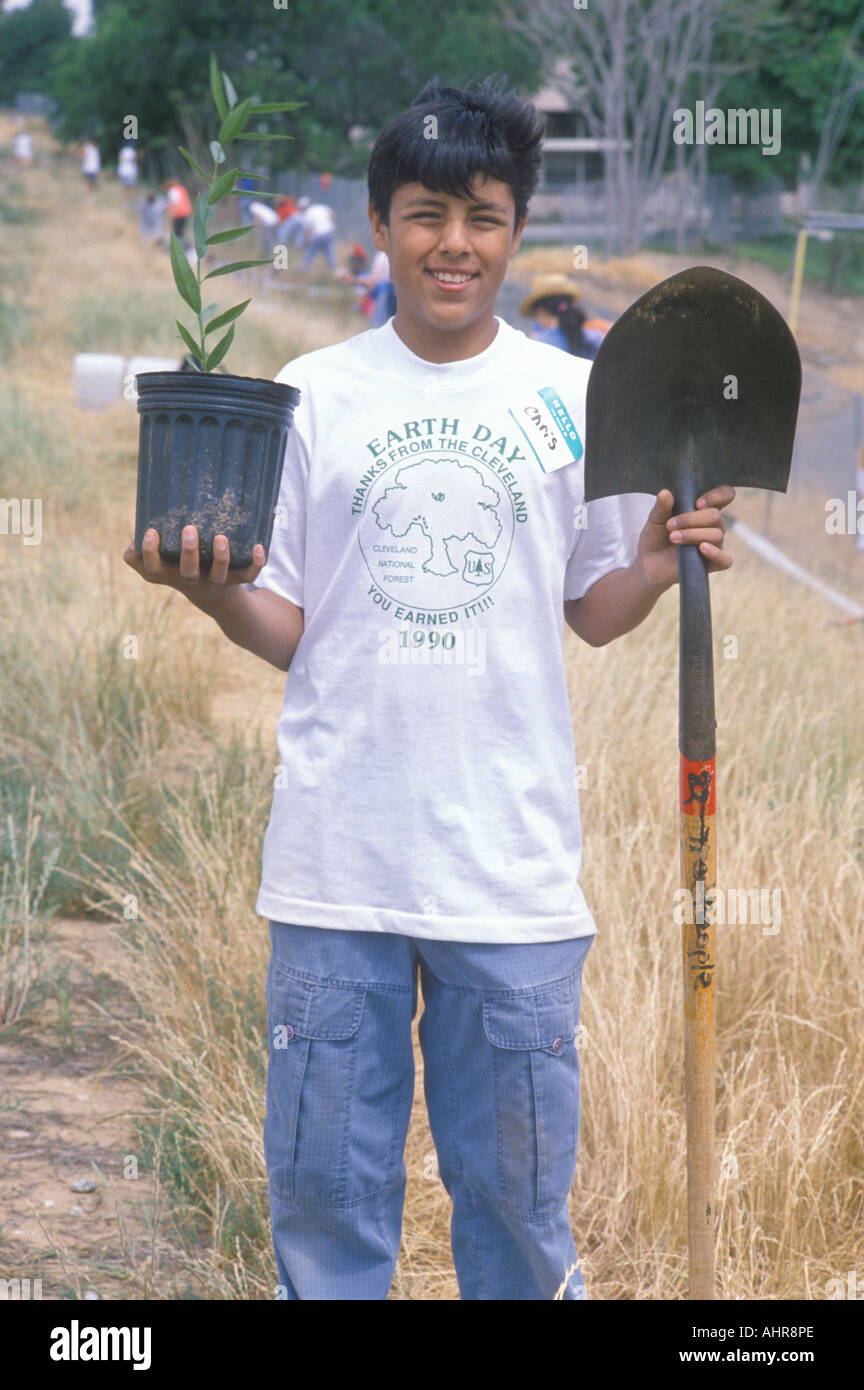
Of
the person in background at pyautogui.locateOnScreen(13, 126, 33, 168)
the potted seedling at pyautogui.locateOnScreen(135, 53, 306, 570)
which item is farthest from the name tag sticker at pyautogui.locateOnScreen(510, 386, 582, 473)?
the person in background at pyautogui.locateOnScreen(13, 126, 33, 168)

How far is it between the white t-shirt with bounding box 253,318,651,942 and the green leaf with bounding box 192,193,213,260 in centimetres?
26

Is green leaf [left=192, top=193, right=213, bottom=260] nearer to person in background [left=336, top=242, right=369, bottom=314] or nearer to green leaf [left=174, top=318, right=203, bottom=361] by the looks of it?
green leaf [left=174, top=318, right=203, bottom=361]

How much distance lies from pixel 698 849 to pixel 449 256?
827 mm

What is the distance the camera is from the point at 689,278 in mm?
1859

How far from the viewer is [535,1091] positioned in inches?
76.5

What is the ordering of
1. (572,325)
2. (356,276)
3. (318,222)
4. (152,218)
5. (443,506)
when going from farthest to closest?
(152,218) < (318,222) < (356,276) < (572,325) < (443,506)

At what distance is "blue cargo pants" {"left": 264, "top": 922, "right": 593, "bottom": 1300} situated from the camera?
1937 mm

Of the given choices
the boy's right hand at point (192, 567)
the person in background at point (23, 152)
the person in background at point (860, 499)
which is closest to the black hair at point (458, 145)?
the boy's right hand at point (192, 567)

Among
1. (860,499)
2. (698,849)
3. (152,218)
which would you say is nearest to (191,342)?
(698,849)

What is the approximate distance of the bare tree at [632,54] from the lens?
31.8 meters

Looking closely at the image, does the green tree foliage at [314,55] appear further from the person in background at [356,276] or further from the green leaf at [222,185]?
the green leaf at [222,185]

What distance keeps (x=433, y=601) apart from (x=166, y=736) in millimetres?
3258

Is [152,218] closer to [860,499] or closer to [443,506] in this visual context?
[860,499]
